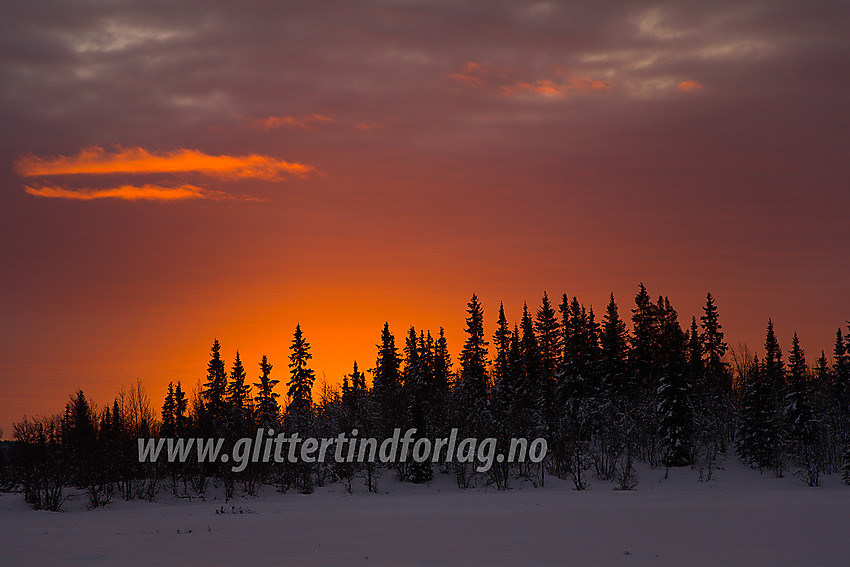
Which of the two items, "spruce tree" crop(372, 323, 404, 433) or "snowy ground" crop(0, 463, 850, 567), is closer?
"snowy ground" crop(0, 463, 850, 567)

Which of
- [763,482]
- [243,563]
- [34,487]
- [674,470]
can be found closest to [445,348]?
[674,470]

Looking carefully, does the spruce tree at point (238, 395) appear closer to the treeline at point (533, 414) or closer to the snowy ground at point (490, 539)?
the treeline at point (533, 414)

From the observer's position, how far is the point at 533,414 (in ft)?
296

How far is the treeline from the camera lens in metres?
80.0

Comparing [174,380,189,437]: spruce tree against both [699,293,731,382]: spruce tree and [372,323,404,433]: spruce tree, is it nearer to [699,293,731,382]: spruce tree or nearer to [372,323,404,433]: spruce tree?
[372,323,404,433]: spruce tree

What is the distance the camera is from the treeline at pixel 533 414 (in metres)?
80.0

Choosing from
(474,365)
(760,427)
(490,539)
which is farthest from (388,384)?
(490,539)

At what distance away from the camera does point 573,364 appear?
9369cm

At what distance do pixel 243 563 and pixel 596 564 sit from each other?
1015cm

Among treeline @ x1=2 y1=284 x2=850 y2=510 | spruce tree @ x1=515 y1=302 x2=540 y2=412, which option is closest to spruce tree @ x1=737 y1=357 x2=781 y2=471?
treeline @ x1=2 y1=284 x2=850 y2=510

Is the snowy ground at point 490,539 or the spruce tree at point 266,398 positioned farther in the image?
the spruce tree at point 266,398

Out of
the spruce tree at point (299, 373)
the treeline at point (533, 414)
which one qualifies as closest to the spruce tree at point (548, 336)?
the treeline at point (533, 414)

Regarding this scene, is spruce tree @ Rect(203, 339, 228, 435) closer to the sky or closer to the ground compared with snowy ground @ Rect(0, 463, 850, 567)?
closer to the sky

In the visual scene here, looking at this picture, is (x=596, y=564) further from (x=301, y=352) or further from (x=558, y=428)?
(x=301, y=352)
